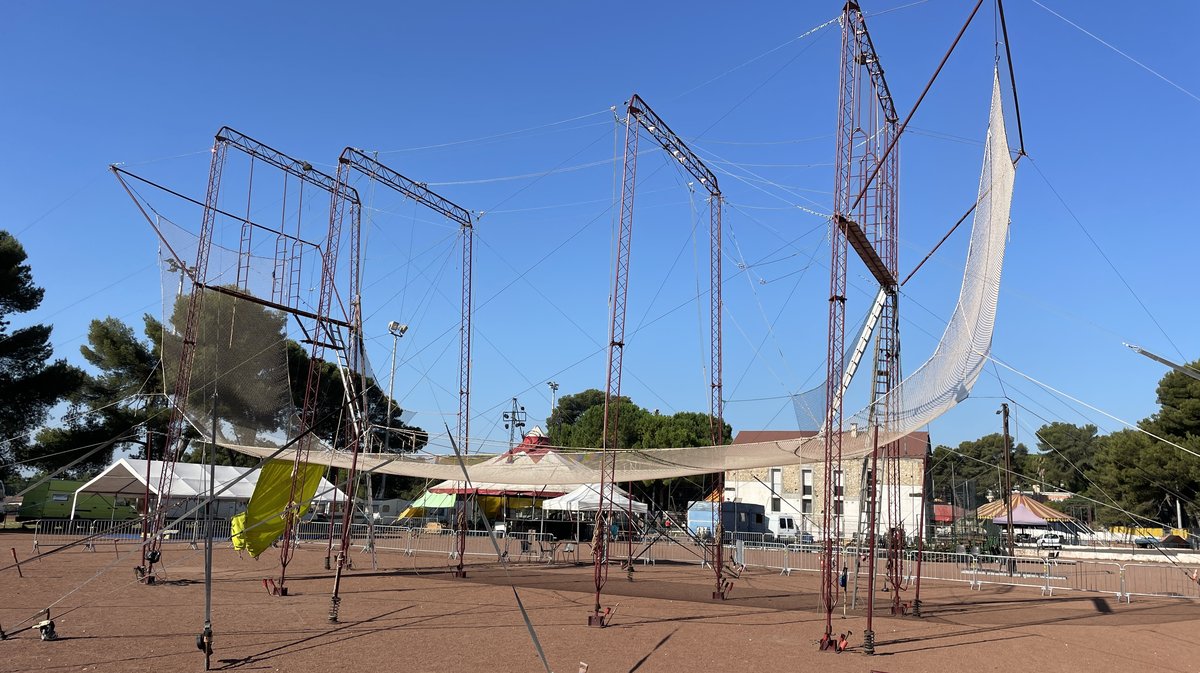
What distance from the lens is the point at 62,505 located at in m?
37.0

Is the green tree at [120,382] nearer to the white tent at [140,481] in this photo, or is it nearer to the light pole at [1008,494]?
the white tent at [140,481]

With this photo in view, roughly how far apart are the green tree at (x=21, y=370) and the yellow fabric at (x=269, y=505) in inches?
844

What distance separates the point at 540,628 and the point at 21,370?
31.8 meters

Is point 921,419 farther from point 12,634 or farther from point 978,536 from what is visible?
point 978,536

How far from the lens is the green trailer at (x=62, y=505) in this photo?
116 feet

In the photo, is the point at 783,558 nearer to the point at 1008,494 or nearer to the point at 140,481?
the point at 1008,494

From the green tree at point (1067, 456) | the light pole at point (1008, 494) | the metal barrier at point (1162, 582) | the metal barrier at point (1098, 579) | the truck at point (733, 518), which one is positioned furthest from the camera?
the green tree at point (1067, 456)

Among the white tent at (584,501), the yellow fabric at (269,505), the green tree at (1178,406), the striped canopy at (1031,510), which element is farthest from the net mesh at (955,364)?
the green tree at (1178,406)

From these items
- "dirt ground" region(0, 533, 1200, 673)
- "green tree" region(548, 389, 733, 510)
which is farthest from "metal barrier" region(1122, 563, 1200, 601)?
"green tree" region(548, 389, 733, 510)

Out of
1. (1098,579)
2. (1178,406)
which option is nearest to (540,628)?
(1098,579)

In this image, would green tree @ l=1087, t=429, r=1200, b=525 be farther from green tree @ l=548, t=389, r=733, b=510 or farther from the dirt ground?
green tree @ l=548, t=389, r=733, b=510

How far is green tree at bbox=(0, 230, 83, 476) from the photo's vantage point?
3284 centimetres

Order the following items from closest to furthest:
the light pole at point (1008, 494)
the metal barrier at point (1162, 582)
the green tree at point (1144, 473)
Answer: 1. the metal barrier at point (1162, 582)
2. the light pole at point (1008, 494)
3. the green tree at point (1144, 473)

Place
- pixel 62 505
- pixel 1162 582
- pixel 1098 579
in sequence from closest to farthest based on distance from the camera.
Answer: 1. pixel 1162 582
2. pixel 1098 579
3. pixel 62 505
